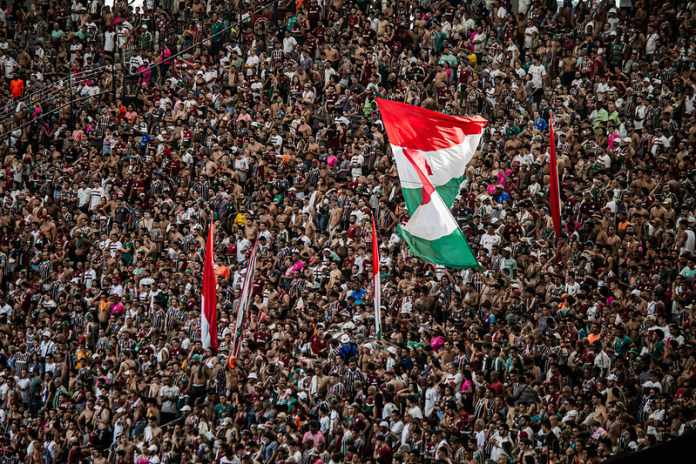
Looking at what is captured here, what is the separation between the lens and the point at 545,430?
54.1 feet

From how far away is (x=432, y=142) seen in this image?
1418cm

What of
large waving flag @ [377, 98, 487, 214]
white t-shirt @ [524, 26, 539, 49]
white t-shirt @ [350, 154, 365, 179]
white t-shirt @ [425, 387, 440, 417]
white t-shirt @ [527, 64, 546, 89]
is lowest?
white t-shirt @ [425, 387, 440, 417]

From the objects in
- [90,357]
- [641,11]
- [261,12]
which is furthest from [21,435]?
[641,11]

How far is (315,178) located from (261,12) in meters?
7.52

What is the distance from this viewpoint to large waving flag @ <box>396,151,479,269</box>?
13242mm

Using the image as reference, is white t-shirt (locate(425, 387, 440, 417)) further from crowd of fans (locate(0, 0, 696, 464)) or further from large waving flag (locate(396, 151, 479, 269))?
large waving flag (locate(396, 151, 479, 269))

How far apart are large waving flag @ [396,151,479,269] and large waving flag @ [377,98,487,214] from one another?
0.96ft

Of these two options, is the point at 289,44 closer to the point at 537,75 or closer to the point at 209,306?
the point at 537,75

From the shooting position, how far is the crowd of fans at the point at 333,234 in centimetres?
1809

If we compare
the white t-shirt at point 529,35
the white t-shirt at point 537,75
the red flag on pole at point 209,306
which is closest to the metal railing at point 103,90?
the white t-shirt at point 529,35

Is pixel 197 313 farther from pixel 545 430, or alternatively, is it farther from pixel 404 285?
pixel 545 430

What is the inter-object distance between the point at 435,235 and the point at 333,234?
10.4 m

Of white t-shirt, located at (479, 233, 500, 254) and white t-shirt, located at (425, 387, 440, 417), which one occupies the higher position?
white t-shirt, located at (479, 233, 500, 254)

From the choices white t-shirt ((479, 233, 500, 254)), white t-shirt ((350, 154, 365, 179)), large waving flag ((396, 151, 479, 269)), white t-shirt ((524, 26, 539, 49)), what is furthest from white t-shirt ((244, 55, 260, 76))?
large waving flag ((396, 151, 479, 269))
